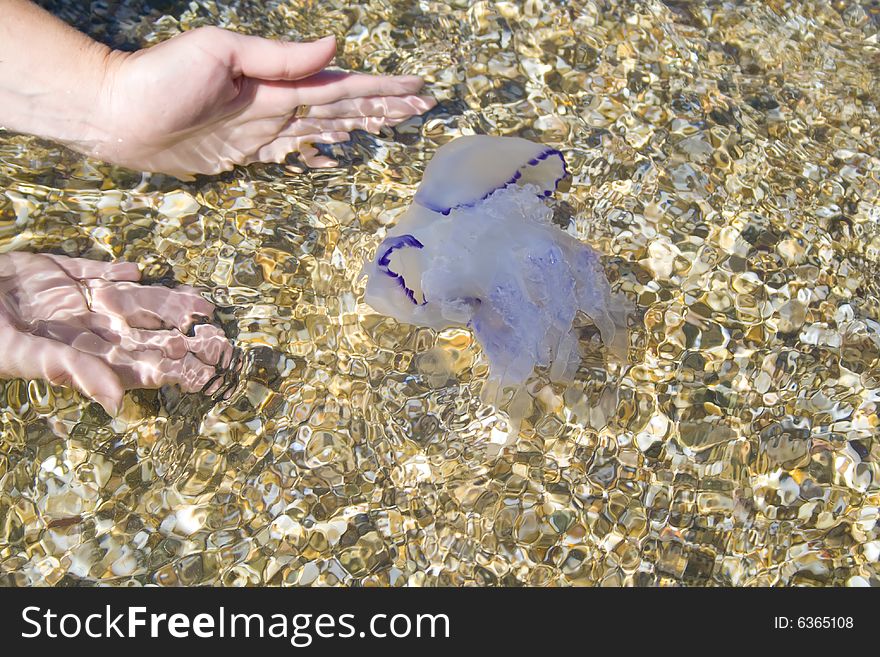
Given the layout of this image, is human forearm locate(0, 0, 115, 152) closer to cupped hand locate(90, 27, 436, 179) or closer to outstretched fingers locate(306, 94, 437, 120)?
cupped hand locate(90, 27, 436, 179)

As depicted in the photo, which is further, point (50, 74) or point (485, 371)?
point (50, 74)

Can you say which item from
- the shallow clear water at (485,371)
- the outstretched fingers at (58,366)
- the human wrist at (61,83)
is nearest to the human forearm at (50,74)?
the human wrist at (61,83)

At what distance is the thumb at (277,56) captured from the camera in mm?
2543

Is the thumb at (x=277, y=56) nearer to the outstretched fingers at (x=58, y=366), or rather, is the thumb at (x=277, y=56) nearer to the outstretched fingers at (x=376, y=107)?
the outstretched fingers at (x=376, y=107)

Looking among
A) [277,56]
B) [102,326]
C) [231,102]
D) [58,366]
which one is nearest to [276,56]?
[277,56]

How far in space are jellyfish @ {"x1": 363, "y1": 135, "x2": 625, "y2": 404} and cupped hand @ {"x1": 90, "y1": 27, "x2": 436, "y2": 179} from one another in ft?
1.73

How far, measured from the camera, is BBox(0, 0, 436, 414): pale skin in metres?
2.40

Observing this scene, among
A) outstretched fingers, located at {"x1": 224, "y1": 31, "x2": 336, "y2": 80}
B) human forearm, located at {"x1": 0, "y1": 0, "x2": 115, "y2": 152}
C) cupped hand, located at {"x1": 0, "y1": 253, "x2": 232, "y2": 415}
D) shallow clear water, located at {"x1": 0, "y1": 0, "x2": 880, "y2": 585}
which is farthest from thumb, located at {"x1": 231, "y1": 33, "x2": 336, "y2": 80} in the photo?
cupped hand, located at {"x1": 0, "y1": 253, "x2": 232, "y2": 415}

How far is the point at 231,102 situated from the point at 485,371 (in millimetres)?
1228

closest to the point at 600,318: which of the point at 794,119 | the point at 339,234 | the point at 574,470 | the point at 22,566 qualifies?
the point at 574,470

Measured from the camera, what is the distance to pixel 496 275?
2.37m

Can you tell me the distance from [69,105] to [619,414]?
2084 millimetres

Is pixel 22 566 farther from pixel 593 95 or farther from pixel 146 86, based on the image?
pixel 593 95

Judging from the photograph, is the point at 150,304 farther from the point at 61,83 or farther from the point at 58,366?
the point at 61,83
